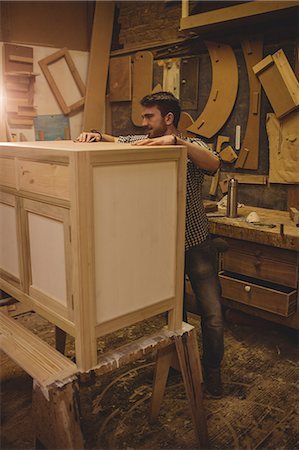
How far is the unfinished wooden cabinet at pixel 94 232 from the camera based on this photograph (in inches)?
49.1

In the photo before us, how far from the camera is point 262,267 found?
2857mm

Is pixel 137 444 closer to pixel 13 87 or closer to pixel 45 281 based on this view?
pixel 45 281

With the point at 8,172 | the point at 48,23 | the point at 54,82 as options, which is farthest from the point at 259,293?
the point at 48,23

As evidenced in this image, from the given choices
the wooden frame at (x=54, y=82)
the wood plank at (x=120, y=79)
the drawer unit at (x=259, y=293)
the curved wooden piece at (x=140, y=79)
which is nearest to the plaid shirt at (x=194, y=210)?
the drawer unit at (x=259, y=293)

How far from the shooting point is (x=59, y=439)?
1.30 metres

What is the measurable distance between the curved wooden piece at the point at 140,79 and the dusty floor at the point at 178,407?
235 centimetres

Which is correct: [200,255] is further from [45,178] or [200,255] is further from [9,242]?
[45,178]

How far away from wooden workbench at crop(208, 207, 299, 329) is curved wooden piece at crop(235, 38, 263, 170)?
53 centimetres

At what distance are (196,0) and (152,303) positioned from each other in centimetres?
305

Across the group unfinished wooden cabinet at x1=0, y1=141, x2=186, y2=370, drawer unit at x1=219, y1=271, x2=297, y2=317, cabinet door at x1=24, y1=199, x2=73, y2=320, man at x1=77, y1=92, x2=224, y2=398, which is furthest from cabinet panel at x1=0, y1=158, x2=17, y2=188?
drawer unit at x1=219, y1=271, x2=297, y2=317

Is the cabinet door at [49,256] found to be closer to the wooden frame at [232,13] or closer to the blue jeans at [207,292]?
the blue jeans at [207,292]

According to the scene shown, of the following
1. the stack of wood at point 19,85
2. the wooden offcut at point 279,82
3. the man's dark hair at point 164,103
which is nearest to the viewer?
the man's dark hair at point 164,103

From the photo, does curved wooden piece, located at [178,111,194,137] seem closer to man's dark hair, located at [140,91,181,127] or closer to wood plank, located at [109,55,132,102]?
wood plank, located at [109,55,132,102]

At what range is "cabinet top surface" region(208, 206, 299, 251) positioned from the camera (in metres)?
2.68
